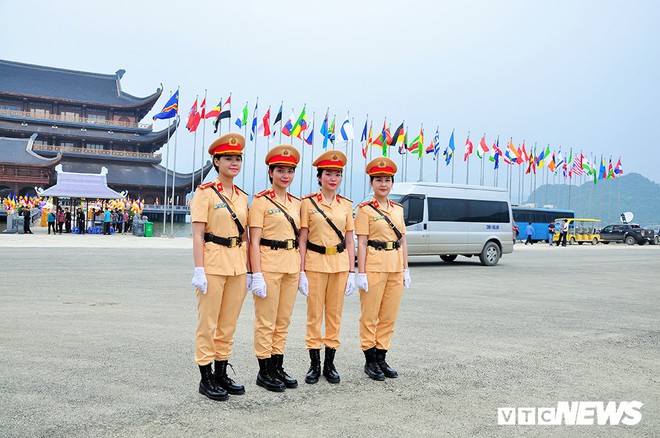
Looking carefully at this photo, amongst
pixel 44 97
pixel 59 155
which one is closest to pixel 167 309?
pixel 59 155

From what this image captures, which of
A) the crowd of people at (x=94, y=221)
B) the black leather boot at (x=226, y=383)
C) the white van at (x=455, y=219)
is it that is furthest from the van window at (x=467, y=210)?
the crowd of people at (x=94, y=221)

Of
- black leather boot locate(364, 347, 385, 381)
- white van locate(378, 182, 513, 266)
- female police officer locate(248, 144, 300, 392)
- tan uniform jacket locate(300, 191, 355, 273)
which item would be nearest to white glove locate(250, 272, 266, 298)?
female police officer locate(248, 144, 300, 392)

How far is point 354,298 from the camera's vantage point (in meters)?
9.05

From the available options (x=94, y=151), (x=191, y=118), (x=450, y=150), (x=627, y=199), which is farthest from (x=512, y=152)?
(x=627, y=199)

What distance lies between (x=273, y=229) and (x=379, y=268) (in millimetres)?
980

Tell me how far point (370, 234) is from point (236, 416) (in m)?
1.84

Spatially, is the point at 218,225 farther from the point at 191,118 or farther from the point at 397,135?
the point at 397,135

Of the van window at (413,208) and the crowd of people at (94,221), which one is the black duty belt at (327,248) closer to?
Result: the van window at (413,208)

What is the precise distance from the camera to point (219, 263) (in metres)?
3.93

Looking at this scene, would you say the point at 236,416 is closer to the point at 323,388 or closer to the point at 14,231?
the point at 323,388

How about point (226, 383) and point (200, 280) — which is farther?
point (226, 383)

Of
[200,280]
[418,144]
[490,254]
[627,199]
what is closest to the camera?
[200,280]

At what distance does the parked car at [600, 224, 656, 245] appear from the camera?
36125 millimetres

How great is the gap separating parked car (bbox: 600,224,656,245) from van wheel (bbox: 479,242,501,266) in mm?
24020
